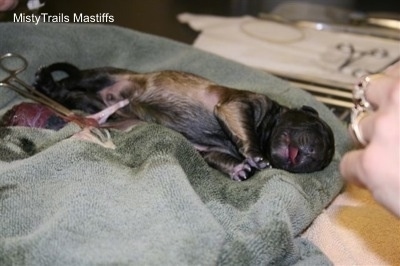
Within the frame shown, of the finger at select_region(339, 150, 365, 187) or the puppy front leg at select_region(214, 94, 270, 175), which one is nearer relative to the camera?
the finger at select_region(339, 150, 365, 187)

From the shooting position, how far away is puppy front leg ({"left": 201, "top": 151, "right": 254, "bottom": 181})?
1449 mm

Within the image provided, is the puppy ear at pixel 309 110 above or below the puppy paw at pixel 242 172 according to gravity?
above

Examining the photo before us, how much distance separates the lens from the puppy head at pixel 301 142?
1.47 meters

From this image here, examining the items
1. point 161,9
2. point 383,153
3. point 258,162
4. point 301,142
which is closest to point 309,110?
point 301,142

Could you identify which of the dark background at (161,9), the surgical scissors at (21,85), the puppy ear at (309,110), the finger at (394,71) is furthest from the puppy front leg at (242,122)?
the dark background at (161,9)

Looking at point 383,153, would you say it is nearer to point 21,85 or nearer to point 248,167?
point 248,167

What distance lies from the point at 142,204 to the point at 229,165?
1.57 ft

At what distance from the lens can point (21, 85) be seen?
5.27ft

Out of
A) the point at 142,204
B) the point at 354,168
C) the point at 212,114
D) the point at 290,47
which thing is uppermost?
the point at 354,168

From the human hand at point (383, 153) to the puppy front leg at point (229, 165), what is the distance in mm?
552

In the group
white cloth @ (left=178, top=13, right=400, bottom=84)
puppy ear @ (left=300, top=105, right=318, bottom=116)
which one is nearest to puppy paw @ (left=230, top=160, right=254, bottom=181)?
puppy ear @ (left=300, top=105, right=318, bottom=116)

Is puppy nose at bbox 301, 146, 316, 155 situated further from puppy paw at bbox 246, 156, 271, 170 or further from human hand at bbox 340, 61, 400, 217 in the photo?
human hand at bbox 340, 61, 400, 217

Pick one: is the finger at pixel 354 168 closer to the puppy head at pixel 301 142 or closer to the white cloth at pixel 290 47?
the puppy head at pixel 301 142

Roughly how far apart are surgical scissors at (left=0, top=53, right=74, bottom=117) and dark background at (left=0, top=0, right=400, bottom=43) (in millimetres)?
308
